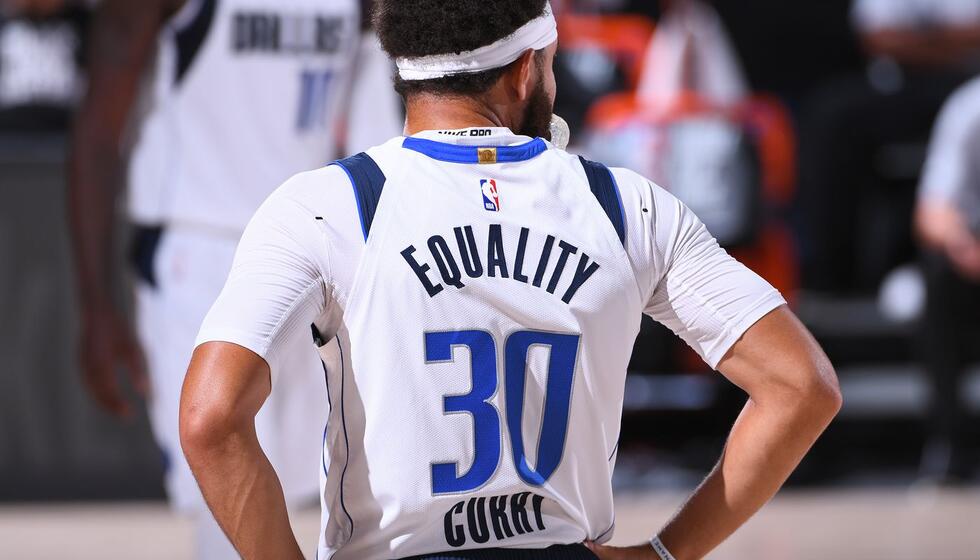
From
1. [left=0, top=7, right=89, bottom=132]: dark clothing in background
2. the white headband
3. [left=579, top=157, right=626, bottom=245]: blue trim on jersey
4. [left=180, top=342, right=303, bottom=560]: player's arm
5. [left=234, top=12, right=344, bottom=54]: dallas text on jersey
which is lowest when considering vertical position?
[left=0, top=7, right=89, bottom=132]: dark clothing in background

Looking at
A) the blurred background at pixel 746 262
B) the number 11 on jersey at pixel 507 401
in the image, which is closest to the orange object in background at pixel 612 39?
the blurred background at pixel 746 262

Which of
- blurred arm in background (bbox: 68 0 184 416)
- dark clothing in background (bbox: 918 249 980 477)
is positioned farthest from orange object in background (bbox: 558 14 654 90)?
blurred arm in background (bbox: 68 0 184 416)

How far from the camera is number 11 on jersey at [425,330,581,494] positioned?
1708 millimetres

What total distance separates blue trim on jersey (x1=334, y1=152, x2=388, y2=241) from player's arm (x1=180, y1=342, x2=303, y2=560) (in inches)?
8.4

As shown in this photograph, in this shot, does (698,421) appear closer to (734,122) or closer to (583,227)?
(734,122)

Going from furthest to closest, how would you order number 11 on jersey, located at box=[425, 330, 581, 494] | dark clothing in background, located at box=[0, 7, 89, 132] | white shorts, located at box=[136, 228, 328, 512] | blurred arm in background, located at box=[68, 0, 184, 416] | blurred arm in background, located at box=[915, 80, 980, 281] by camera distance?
dark clothing in background, located at box=[0, 7, 89, 132], blurred arm in background, located at box=[915, 80, 980, 281], blurred arm in background, located at box=[68, 0, 184, 416], white shorts, located at box=[136, 228, 328, 512], number 11 on jersey, located at box=[425, 330, 581, 494]

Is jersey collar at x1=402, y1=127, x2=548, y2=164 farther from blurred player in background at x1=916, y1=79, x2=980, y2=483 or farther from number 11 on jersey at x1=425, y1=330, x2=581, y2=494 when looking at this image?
blurred player in background at x1=916, y1=79, x2=980, y2=483

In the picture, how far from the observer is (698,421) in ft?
21.4

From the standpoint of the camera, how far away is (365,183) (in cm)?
171

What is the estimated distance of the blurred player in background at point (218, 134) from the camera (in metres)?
3.08

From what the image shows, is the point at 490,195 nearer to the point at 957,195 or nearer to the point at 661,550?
the point at 661,550

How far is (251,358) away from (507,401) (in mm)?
319

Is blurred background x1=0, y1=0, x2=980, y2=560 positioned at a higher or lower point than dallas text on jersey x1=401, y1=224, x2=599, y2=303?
lower

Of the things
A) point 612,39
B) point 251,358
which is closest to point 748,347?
point 251,358
